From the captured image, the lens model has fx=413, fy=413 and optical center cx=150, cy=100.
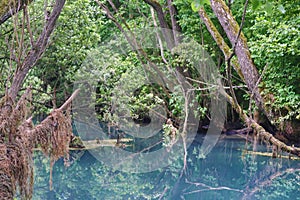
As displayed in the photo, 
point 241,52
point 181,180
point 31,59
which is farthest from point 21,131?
point 241,52

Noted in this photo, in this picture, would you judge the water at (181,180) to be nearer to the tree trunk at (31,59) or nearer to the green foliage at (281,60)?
the green foliage at (281,60)

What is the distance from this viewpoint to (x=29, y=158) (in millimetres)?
3244

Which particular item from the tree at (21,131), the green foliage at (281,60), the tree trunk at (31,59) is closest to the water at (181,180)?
the green foliage at (281,60)

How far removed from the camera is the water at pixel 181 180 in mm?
6254

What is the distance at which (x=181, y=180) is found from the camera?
7391 millimetres

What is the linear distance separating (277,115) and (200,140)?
378 centimetres

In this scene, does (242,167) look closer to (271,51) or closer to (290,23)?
(271,51)

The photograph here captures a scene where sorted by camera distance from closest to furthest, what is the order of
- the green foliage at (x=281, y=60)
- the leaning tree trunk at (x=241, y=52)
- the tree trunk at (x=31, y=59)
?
the tree trunk at (x=31, y=59), the green foliage at (x=281, y=60), the leaning tree trunk at (x=241, y=52)

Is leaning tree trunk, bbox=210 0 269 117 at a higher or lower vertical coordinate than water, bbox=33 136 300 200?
higher

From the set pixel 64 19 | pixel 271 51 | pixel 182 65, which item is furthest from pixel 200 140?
pixel 64 19

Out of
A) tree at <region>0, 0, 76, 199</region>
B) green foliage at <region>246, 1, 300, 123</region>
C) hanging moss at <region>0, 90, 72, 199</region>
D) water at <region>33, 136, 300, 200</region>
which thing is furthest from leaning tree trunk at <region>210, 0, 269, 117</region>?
hanging moss at <region>0, 90, 72, 199</region>

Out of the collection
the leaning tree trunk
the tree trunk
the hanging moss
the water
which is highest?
the leaning tree trunk

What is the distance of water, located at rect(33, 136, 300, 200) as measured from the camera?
246 inches

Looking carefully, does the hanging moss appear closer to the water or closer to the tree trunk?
the tree trunk
